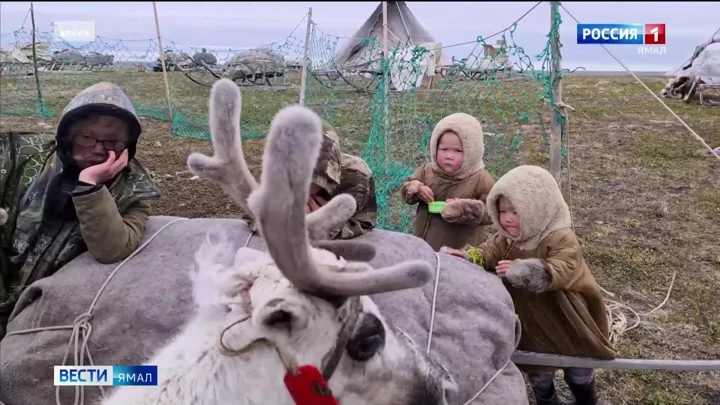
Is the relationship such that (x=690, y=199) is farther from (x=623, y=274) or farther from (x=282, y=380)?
(x=282, y=380)

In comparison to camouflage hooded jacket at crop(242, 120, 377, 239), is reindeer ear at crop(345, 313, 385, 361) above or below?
below

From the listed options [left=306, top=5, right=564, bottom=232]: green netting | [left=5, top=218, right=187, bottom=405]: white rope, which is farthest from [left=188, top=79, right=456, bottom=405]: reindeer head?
[left=306, top=5, right=564, bottom=232]: green netting

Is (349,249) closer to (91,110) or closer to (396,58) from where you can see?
(91,110)

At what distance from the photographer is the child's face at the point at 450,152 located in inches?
162

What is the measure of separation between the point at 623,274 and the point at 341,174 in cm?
397

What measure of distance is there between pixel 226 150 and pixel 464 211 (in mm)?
1767

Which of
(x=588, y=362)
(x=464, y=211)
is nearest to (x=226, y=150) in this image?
(x=464, y=211)

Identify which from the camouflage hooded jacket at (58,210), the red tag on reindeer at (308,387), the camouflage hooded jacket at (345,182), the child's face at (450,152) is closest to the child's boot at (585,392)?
the child's face at (450,152)

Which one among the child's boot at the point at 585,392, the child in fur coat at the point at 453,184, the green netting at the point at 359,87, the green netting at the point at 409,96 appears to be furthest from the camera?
the green netting at the point at 359,87

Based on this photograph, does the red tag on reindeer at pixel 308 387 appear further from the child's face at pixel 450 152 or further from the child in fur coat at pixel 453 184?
the child's face at pixel 450 152

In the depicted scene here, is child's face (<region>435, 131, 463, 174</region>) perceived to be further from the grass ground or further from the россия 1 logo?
the россия 1 logo

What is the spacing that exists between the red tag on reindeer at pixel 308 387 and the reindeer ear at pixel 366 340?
16 cm

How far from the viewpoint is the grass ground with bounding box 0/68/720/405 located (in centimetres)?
494

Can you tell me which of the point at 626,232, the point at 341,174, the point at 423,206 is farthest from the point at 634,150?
the point at 341,174
